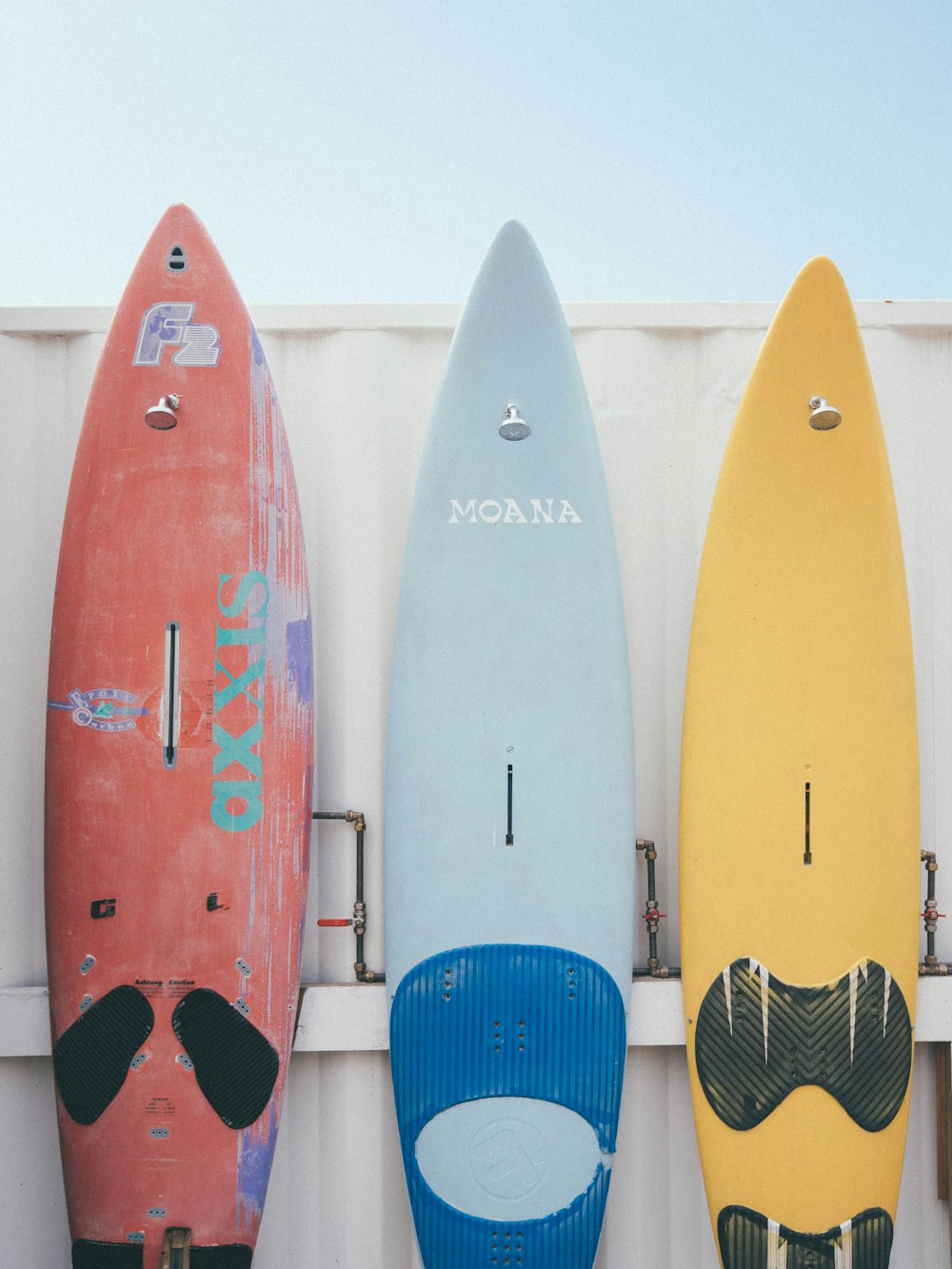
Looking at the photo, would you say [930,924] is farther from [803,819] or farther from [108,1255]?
[108,1255]

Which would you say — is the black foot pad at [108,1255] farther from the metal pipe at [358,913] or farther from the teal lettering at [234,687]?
the teal lettering at [234,687]

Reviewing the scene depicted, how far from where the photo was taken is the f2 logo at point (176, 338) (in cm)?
173

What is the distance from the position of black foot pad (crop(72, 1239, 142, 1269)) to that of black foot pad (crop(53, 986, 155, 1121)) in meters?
0.25

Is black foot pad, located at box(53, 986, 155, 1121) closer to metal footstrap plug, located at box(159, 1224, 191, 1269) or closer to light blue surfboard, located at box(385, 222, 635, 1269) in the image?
metal footstrap plug, located at box(159, 1224, 191, 1269)

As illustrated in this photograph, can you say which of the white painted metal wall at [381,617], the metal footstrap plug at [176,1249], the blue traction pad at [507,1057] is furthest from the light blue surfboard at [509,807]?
the metal footstrap plug at [176,1249]

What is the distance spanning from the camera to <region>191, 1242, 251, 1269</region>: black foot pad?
5.21ft


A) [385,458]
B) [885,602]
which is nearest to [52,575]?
[385,458]

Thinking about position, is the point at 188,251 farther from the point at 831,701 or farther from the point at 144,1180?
the point at 144,1180

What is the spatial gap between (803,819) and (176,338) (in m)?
1.79

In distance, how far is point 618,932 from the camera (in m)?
1.70

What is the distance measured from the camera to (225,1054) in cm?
162

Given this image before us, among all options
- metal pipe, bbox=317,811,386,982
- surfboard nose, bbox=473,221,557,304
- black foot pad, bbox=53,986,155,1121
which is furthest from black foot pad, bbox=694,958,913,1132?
surfboard nose, bbox=473,221,557,304

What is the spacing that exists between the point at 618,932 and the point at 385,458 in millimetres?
1233

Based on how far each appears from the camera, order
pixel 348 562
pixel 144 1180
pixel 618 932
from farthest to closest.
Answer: pixel 348 562 → pixel 618 932 → pixel 144 1180
